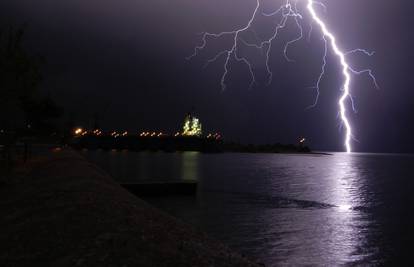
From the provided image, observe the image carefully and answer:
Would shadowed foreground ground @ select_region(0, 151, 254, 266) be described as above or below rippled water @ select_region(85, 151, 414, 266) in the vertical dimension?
above

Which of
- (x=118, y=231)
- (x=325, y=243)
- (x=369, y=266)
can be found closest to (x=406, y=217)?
(x=325, y=243)

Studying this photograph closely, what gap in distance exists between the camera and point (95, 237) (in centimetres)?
957

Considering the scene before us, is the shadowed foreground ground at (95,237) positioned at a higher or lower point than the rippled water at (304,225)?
higher

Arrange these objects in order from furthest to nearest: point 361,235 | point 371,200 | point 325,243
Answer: point 371,200, point 361,235, point 325,243

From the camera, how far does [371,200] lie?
3459cm

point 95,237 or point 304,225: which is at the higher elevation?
point 95,237

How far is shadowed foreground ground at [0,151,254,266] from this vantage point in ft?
27.7

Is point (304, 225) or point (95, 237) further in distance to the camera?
point (304, 225)

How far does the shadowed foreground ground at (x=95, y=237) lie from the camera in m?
8.45

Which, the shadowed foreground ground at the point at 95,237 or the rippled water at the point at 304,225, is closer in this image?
the shadowed foreground ground at the point at 95,237

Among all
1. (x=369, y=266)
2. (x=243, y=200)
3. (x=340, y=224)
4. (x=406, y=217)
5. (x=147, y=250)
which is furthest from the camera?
(x=243, y=200)

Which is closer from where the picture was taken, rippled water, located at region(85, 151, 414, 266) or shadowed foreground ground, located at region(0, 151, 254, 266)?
shadowed foreground ground, located at region(0, 151, 254, 266)

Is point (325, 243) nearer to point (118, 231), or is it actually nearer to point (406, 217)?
point (118, 231)

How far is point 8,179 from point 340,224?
16112 mm
